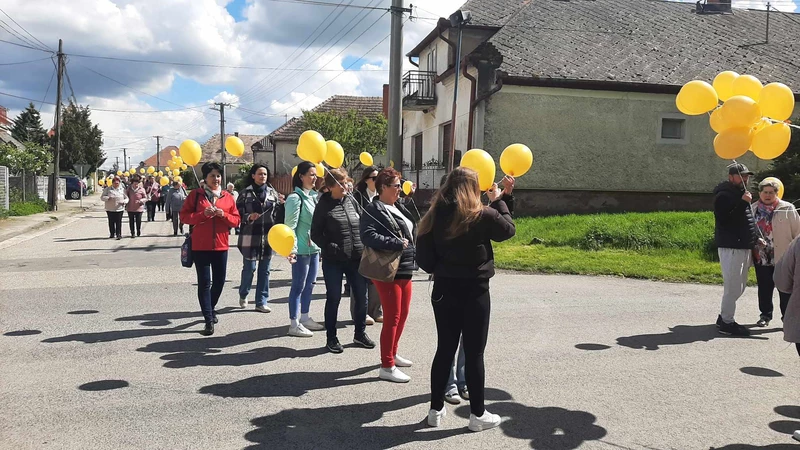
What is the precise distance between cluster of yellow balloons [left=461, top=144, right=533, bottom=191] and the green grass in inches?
242

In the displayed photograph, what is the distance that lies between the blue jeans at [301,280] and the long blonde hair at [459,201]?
2548mm

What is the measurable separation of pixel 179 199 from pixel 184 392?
41.8 feet

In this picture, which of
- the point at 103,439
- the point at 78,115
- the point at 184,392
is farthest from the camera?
the point at 78,115

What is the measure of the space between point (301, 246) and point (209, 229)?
2.95 ft

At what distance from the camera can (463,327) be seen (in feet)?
12.4

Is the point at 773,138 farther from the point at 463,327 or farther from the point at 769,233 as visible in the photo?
the point at 463,327

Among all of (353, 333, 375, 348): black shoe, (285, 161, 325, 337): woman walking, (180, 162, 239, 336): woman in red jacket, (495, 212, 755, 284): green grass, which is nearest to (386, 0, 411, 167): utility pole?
(495, 212, 755, 284): green grass

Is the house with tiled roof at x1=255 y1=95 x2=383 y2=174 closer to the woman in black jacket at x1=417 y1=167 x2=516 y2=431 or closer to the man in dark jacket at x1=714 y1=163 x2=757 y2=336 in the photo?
the man in dark jacket at x1=714 y1=163 x2=757 y2=336

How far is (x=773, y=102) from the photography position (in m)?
4.61

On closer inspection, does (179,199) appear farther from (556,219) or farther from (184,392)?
(184,392)

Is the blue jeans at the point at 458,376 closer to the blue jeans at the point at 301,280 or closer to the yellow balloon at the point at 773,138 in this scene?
the blue jeans at the point at 301,280

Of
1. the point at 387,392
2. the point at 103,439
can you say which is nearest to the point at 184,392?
the point at 103,439

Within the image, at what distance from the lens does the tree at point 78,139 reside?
56719 mm

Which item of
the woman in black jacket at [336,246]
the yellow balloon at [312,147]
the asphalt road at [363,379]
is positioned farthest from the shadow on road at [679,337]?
the yellow balloon at [312,147]
